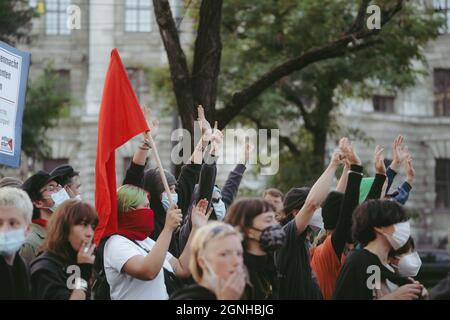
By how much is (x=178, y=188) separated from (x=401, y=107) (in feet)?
124

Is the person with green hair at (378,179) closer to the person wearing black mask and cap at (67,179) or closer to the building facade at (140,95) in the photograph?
the person wearing black mask and cap at (67,179)

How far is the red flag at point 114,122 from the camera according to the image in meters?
8.34

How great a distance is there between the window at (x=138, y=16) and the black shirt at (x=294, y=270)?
38.6m

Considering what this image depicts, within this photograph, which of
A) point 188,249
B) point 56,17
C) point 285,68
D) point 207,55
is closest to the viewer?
point 188,249

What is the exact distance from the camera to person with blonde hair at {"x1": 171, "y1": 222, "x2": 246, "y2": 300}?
19.2 feet

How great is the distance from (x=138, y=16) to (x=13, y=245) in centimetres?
4032

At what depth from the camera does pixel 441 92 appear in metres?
46.6

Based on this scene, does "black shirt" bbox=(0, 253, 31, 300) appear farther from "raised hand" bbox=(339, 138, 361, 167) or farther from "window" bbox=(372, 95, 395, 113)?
"window" bbox=(372, 95, 395, 113)

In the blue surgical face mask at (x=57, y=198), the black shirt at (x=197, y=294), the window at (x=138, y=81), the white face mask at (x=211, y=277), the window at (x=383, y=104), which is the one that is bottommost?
the black shirt at (x=197, y=294)

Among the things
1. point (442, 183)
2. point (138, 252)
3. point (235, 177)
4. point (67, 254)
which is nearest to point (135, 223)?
point (138, 252)

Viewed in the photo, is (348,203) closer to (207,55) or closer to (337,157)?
(337,157)

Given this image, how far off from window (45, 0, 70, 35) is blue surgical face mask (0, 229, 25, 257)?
131ft

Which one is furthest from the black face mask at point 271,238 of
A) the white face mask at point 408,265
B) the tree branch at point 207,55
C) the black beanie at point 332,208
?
the tree branch at point 207,55

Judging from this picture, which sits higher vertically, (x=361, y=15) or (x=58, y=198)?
(x=361, y=15)
